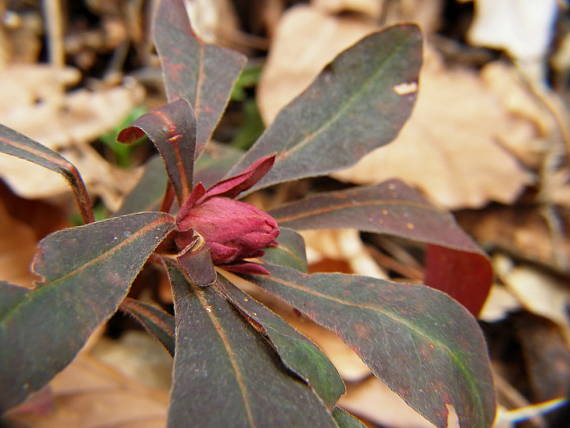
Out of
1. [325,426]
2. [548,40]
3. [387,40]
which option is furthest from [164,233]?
[548,40]

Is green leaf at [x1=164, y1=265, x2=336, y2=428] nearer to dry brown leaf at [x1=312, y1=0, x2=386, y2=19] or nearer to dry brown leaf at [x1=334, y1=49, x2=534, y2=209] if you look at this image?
dry brown leaf at [x1=334, y1=49, x2=534, y2=209]

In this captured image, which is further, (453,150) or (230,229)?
(453,150)

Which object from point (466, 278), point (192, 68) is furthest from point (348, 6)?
point (466, 278)

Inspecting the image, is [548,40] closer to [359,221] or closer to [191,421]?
[359,221]

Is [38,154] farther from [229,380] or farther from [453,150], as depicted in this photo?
[453,150]

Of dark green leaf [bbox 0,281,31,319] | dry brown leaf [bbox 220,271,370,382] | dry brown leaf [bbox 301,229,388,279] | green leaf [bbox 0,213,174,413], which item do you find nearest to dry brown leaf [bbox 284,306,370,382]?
dry brown leaf [bbox 220,271,370,382]
